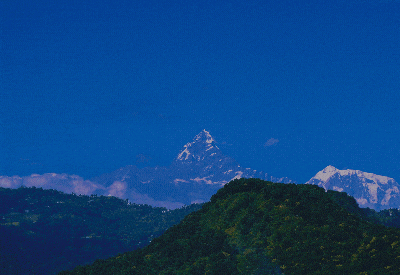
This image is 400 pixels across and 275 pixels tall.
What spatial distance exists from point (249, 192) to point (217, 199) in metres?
6.97

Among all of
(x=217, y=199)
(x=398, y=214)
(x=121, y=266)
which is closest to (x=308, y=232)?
(x=217, y=199)

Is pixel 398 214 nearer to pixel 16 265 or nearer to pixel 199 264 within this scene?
pixel 199 264

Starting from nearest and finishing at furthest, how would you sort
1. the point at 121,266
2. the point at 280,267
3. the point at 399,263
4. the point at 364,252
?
the point at 399,263, the point at 364,252, the point at 280,267, the point at 121,266

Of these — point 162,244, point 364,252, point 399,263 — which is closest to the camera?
point 399,263

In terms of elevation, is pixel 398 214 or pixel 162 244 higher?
pixel 398 214

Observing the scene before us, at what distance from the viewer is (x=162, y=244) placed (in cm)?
6150

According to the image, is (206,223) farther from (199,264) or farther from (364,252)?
(364,252)

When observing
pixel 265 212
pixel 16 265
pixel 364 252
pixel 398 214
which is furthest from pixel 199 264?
pixel 16 265

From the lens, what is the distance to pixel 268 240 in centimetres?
4825

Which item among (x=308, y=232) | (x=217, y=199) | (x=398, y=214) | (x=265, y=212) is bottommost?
(x=308, y=232)

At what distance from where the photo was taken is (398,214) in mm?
140750

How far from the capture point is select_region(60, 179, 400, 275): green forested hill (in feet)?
133

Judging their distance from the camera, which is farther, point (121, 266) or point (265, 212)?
point (121, 266)

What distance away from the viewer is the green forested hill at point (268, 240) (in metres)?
40.6
